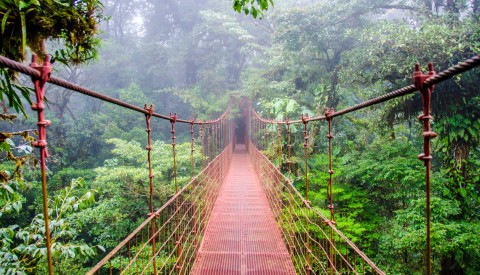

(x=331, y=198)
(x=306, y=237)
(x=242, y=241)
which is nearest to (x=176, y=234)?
(x=242, y=241)

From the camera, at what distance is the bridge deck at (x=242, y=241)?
2107 millimetres

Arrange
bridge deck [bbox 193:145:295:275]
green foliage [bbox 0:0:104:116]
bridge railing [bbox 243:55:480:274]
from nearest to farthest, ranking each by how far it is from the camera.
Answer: bridge railing [bbox 243:55:480:274] → green foliage [bbox 0:0:104:116] → bridge deck [bbox 193:145:295:275]

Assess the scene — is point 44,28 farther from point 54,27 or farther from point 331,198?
point 331,198

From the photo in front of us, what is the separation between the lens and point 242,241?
258 centimetres

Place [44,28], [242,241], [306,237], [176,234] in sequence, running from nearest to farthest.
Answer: [44,28], [176,234], [306,237], [242,241]

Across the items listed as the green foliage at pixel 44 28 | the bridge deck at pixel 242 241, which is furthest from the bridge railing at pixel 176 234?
the green foliage at pixel 44 28

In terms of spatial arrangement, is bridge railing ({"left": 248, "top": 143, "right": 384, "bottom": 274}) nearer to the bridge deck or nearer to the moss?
the bridge deck

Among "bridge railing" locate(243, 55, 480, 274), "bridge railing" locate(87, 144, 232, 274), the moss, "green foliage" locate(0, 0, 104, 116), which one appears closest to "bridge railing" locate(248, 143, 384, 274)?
"bridge railing" locate(243, 55, 480, 274)

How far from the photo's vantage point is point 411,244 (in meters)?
3.71

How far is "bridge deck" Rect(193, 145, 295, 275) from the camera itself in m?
2.11

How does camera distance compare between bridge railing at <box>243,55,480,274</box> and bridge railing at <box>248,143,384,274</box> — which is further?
bridge railing at <box>248,143,384,274</box>

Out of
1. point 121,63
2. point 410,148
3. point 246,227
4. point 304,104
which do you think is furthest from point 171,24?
point 246,227

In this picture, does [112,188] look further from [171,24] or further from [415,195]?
[171,24]

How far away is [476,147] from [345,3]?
3.25 meters
